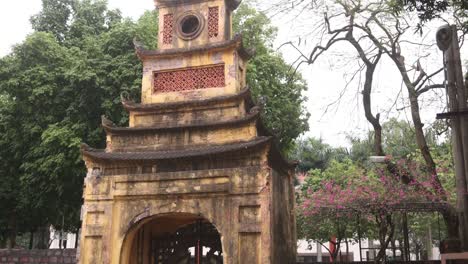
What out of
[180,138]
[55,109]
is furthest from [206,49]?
[55,109]

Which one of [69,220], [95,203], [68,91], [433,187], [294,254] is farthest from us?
[69,220]

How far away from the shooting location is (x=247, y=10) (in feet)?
78.5

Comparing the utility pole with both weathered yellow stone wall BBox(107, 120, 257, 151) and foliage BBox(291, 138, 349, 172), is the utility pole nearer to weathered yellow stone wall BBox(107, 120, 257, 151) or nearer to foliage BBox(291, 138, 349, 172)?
weathered yellow stone wall BBox(107, 120, 257, 151)

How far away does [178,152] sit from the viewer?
1363cm

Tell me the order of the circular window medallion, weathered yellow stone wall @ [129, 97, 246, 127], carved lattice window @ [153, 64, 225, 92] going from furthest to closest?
the circular window medallion < carved lattice window @ [153, 64, 225, 92] < weathered yellow stone wall @ [129, 97, 246, 127]

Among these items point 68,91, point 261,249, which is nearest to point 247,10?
point 68,91

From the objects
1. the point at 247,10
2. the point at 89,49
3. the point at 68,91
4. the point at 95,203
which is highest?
the point at 247,10

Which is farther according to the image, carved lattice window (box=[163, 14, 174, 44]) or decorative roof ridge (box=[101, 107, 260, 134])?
carved lattice window (box=[163, 14, 174, 44])

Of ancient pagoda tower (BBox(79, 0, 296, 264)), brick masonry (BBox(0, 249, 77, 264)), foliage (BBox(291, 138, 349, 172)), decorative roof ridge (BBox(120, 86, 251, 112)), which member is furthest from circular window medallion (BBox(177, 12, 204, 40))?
foliage (BBox(291, 138, 349, 172))

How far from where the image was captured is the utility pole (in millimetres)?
7406

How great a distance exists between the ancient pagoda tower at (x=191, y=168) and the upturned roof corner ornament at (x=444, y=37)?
5298 mm

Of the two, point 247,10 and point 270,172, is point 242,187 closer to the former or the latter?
point 270,172

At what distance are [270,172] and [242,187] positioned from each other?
2.72ft

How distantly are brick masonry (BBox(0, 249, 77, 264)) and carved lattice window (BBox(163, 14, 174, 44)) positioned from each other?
32.5ft
